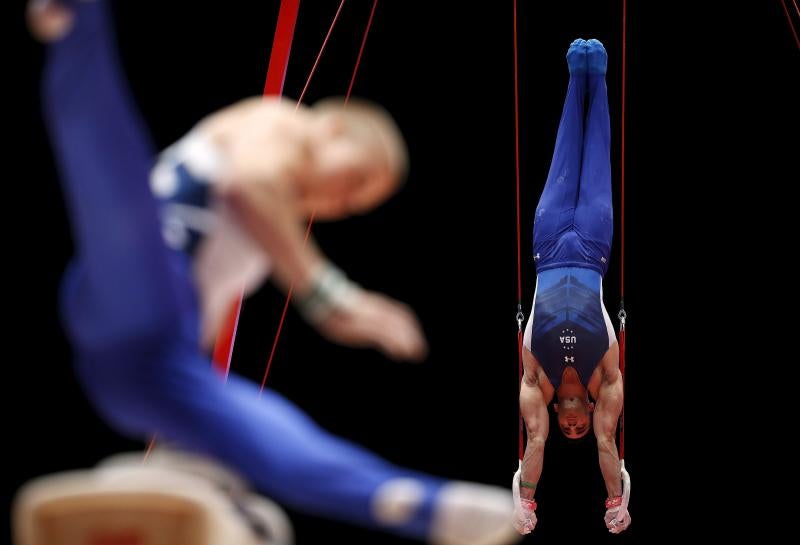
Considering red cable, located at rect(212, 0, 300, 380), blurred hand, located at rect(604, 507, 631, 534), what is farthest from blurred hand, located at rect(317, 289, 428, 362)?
blurred hand, located at rect(604, 507, 631, 534)

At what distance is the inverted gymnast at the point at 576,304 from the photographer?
4457 millimetres

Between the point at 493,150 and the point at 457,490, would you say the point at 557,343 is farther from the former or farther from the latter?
the point at 457,490

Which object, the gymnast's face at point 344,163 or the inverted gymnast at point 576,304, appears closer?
the gymnast's face at point 344,163

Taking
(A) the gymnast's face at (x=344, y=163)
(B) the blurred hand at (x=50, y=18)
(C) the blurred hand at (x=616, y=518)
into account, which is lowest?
(C) the blurred hand at (x=616, y=518)

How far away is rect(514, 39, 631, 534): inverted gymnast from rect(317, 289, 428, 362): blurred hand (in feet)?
7.23

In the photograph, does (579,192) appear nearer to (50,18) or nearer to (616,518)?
(616,518)

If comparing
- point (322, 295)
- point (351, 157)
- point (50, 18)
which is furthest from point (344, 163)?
point (50, 18)

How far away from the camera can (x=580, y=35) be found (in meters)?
5.12

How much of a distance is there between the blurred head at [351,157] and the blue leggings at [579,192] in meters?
2.13

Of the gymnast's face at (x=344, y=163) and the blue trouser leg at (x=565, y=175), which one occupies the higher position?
the gymnast's face at (x=344, y=163)

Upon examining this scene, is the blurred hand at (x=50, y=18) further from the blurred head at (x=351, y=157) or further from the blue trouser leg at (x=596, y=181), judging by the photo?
the blue trouser leg at (x=596, y=181)

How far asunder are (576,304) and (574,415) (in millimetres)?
397

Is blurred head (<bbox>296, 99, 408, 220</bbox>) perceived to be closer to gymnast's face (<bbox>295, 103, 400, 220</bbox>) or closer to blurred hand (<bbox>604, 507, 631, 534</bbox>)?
gymnast's face (<bbox>295, 103, 400, 220</bbox>)

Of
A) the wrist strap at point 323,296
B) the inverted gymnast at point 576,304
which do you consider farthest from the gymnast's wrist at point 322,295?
the inverted gymnast at point 576,304
